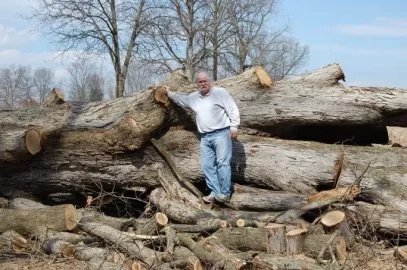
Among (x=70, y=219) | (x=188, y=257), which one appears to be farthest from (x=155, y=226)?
(x=70, y=219)

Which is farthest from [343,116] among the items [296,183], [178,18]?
[178,18]

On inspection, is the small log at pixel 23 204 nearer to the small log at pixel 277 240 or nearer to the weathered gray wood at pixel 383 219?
the small log at pixel 277 240

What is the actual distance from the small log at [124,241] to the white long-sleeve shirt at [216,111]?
5.97 feet

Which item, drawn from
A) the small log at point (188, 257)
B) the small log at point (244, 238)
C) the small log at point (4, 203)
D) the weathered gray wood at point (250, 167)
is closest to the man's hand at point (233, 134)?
the weathered gray wood at point (250, 167)

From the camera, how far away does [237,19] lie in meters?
33.4

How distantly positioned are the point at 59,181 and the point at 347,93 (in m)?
4.55

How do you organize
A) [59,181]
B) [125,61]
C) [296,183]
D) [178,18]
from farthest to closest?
[178,18] < [125,61] < [59,181] < [296,183]

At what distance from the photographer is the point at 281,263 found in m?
5.48

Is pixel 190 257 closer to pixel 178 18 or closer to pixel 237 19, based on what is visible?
pixel 178 18

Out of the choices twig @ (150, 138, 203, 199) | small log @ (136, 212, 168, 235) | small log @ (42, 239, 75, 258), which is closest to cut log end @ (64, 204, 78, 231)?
small log @ (42, 239, 75, 258)

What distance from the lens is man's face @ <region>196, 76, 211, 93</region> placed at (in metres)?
7.27

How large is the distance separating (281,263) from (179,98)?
118 inches

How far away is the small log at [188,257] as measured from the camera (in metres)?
5.59

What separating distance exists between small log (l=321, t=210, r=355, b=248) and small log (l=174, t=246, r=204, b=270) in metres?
1.56
